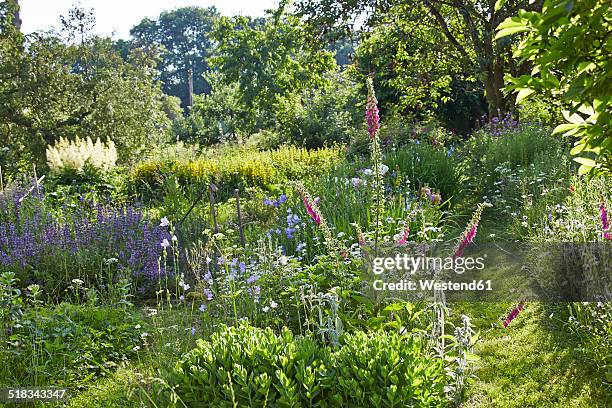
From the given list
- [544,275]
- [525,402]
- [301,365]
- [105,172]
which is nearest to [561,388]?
[525,402]

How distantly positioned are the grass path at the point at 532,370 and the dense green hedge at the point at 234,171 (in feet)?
19.6

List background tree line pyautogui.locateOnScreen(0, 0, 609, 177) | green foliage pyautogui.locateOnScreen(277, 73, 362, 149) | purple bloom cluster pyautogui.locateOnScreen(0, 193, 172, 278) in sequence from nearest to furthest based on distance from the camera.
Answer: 1. purple bloom cluster pyautogui.locateOnScreen(0, 193, 172, 278)
2. background tree line pyautogui.locateOnScreen(0, 0, 609, 177)
3. green foliage pyautogui.locateOnScreen(277, 73, 362, 149)

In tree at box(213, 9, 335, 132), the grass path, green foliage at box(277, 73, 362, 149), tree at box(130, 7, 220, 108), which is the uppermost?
tree at box(130, 7, 220, 108)

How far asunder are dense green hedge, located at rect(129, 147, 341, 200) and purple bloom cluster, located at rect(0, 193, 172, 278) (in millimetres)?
3254

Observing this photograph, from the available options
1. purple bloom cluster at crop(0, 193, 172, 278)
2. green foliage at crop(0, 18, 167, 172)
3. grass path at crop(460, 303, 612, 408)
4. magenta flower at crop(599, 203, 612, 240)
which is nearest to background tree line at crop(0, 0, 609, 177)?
green foliage at crop(0, 18, 167, 172)

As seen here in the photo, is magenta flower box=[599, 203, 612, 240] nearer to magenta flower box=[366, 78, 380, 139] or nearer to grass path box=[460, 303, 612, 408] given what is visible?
grass path box=[460, 303, 612, 408]

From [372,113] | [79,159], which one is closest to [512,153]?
[372,113]

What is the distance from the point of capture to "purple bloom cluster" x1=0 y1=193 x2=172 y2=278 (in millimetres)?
5344

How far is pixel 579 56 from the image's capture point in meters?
1.58

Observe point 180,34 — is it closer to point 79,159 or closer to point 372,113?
point 79,159

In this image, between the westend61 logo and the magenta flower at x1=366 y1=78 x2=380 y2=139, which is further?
the westend61 logo

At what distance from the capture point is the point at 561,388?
301 centimetres

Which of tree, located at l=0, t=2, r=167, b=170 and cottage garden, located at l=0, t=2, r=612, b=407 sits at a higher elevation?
tree, located at l=0, t=2, r=167, b=170

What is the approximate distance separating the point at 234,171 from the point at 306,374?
7.98m
